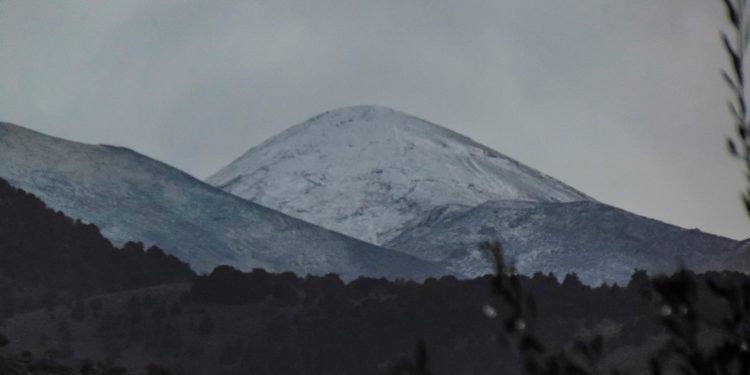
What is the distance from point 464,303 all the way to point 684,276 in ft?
400

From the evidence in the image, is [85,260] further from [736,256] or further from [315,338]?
[736,256]

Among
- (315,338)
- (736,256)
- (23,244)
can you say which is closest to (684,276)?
(315,338)

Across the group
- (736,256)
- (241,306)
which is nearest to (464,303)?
(241,306)

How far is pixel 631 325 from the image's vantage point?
118812 millimetres

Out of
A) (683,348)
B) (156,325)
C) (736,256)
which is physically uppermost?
(736,256)

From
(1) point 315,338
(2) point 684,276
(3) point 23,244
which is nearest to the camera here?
(2) point 684,276

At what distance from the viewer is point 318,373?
12575 cm

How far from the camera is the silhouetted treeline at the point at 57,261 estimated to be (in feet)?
435

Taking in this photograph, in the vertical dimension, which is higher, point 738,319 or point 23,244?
point 23,244

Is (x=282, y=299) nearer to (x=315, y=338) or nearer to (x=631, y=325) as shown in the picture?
(x=315, y=338)

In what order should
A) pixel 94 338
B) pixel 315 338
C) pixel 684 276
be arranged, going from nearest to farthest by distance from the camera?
pixel 684 276 → pixel 94 338 → pixel 315 338

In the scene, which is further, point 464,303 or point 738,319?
point 464,303

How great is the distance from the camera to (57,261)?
142m

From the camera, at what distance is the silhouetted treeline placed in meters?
133
